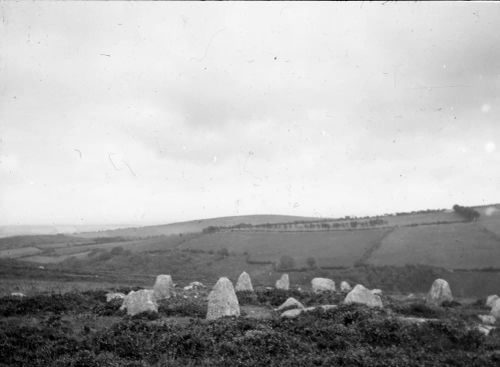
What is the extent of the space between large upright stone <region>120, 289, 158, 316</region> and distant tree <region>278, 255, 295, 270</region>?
1459 inches

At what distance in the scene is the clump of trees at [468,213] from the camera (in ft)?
233

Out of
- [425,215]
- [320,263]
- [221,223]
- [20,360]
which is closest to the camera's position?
[20,360]

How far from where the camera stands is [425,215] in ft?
272

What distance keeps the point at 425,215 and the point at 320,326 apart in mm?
77758

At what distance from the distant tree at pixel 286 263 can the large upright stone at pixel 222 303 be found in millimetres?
36733

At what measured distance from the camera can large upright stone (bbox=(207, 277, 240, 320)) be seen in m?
19.7

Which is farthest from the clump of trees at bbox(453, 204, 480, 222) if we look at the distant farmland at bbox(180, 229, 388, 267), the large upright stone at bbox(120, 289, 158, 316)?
the large upright stone at bbox(120, 289, 158, 316)

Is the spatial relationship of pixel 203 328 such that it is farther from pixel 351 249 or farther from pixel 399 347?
pixel 351 249

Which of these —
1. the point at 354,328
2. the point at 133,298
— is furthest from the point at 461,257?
the point at 133,298

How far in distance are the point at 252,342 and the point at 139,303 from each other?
10.2 metres

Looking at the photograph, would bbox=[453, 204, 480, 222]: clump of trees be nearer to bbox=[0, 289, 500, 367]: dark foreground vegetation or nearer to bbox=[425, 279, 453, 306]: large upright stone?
bbox=[425, 279, 453, 306]: large upright stone

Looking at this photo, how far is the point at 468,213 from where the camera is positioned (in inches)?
2867

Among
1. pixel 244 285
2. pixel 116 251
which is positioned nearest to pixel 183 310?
pixel 244 285

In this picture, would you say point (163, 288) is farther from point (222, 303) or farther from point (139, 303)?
point (222, 303)
